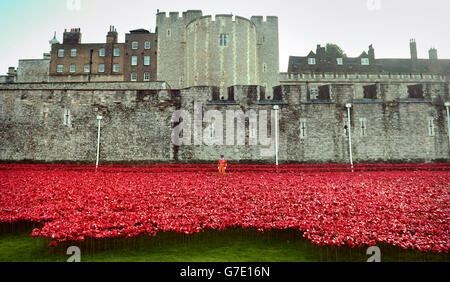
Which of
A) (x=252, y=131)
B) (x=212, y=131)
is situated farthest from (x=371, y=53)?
(x=212, y=131)

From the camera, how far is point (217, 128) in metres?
19.2

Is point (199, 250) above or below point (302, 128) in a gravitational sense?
below

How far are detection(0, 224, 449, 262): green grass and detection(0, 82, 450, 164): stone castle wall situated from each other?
1394 cm

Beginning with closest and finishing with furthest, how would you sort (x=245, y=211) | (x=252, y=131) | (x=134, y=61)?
(x=245, y=211)
(x=252, y=131)
(x=134, y=61)

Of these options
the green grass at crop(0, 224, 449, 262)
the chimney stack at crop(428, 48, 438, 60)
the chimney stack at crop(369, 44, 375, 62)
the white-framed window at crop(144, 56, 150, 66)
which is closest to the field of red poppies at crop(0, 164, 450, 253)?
the green grass at crop(0, 224, 449, 262)

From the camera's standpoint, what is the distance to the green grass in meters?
3.91

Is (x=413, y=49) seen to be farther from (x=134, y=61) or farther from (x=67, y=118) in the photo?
(x=67, y=118)

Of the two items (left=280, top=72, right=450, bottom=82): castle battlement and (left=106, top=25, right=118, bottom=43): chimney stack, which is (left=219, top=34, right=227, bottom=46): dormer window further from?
(left=106, top=25, right=118, bottom=43): chimney stack

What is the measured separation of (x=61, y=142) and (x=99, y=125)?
2.98 m

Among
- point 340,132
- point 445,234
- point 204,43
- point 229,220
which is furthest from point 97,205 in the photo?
point 204,43

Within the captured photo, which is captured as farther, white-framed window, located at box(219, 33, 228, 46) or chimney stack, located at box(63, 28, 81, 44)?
chimney stack, located at box(63, 28, 81, 44)

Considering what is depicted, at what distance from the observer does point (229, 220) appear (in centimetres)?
569

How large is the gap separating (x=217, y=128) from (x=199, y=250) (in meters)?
15.2
